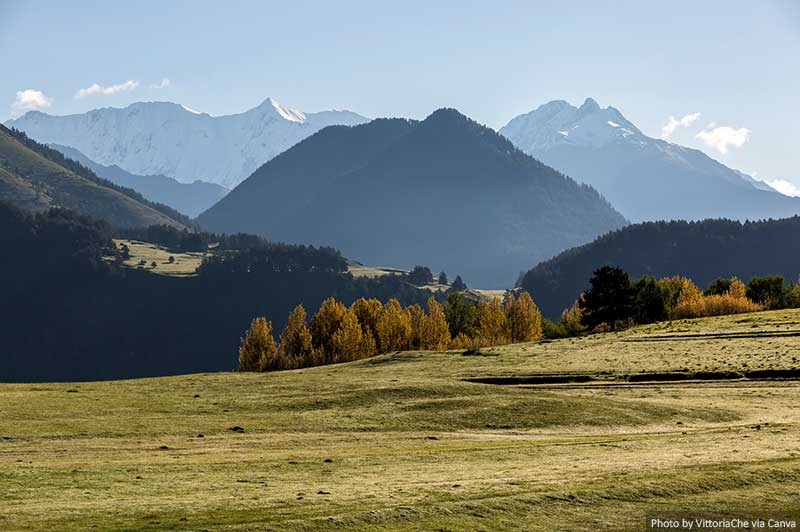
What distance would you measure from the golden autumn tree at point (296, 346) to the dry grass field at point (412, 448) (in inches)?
2234

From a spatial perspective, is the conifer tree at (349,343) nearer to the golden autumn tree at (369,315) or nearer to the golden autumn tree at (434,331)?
the golden autumn tree at (369,315)

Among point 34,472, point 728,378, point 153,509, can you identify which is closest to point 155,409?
point 34,472

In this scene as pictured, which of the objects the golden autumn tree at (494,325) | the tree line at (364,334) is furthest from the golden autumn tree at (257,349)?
the golden autumn tree at (494,325)

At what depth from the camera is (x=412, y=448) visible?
4181 centimetres

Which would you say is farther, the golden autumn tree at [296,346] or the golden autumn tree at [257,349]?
the golden autumn tree at [257,349]

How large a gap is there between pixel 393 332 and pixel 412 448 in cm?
11161

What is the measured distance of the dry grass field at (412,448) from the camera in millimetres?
25984

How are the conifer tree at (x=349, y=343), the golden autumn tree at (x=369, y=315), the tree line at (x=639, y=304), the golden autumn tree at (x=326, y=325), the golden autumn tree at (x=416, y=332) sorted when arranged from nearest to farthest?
the tree line at (x=639, y=304), the conifer tree at (x=349, y=343), the golden autumn tree at (x=326, y=325), the golden autumn tree at (x=416, y=332), the golden autumn tree at (x=369, y=315)

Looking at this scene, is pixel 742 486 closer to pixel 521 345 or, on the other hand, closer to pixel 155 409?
pixel 155 409

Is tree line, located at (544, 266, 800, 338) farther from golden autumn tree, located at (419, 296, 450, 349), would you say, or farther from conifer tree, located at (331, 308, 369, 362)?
conifer tree, located at (331, 308, 369, 362)

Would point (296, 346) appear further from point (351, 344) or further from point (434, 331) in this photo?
point (434, 331)

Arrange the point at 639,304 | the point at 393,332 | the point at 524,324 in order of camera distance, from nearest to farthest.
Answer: the point at 639,304 → the point at 393,332 → the point at 524,324

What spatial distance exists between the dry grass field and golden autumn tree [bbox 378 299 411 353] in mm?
66554

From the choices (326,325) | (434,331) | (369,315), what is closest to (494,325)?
(434,331)
